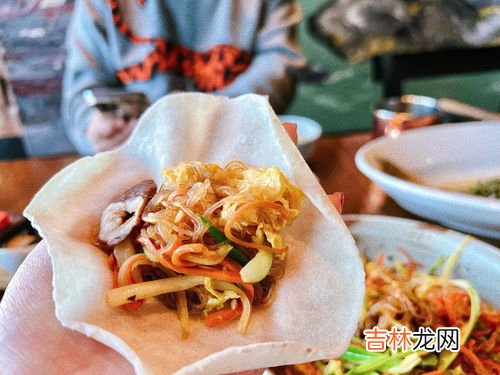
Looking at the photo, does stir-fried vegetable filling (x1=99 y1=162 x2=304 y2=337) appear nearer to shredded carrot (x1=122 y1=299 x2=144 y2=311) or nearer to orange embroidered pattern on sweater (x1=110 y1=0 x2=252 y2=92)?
shredded carrot (x1=122 y1=299 x2=144 y2=311)

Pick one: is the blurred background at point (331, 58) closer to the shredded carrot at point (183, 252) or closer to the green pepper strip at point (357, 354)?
the green pepper strip at point (357, 354)

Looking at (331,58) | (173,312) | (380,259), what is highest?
(173,312)

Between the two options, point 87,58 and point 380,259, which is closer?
point 380,259

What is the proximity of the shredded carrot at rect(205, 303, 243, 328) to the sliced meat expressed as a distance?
0.17 meters

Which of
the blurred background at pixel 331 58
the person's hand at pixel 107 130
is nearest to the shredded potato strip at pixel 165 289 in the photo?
the person's hand at pixel 107 130

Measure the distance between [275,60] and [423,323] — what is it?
1783 millimetres

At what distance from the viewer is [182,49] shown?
254 centimetres

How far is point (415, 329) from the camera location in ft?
2.99

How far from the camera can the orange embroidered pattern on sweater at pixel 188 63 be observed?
7.95 ft

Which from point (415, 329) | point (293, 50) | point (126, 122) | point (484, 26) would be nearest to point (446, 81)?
point (484, 26)

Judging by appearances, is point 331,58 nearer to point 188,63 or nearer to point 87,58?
point 188,63

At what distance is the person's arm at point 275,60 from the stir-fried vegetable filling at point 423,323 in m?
1.53

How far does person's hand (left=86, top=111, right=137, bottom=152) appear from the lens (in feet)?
6.36

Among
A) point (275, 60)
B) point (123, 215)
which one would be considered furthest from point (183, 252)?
point (275, 60)
